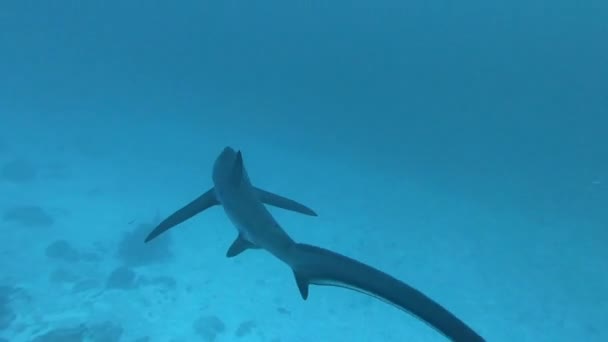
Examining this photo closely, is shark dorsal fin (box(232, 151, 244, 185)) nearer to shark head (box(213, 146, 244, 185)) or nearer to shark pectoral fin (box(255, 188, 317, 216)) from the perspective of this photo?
shark head (box(213, 146, 244, 185))

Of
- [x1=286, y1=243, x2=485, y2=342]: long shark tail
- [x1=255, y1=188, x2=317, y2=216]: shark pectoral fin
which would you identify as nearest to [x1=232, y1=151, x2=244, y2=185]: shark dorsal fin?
[x1=255, y1=188, x2=317, y2=216]: shark pectoral fin

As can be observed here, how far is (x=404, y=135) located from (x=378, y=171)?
15.5 m

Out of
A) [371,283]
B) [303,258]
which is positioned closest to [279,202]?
[303,258]

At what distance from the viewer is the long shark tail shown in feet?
11.4

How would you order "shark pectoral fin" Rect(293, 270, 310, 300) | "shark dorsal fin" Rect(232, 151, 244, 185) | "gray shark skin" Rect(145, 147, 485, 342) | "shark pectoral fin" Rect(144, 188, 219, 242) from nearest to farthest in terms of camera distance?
"gray shark skin" Rect(145, 147, 485, 342)
"shark pectoral fin" Rect(293, 270, 310, 300)
"shark dorsal fin" Rect(232, 151, 244, 185)
"shark pectoral fin" Rect(144, 188, 219, 242)

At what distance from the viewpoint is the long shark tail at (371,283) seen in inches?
137

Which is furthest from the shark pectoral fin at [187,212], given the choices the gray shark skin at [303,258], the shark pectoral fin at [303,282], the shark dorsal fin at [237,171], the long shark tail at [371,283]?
the shark pectoral fin at [303,282]

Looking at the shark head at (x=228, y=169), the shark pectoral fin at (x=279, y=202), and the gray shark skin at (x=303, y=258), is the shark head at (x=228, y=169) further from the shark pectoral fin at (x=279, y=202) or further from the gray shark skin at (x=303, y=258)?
the shark pectoral fin at (x=279, y=202)

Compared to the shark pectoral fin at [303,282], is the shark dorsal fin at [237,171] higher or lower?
higher

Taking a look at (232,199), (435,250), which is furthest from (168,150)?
(232,199)

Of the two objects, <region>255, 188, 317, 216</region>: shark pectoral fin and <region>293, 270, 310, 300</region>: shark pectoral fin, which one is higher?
<region>255, 188, 317, 216</region>: shark pectoral fin

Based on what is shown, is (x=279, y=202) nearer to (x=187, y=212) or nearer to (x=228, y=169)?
(x=228, y=169)

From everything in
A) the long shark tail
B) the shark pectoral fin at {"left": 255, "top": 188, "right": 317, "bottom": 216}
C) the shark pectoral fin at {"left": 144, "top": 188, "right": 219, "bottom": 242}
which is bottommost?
the long shark tail

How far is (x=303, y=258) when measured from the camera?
5172mm
